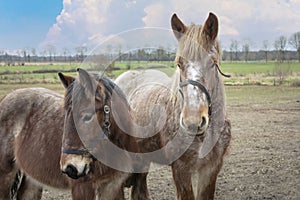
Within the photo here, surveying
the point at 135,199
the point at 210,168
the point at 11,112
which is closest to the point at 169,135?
the point at 210,168

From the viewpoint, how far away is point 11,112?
413 centimetres

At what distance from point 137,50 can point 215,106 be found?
3.53 feet

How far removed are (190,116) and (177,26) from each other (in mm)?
1039

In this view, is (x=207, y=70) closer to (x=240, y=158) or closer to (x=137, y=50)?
(x=137, y=50)

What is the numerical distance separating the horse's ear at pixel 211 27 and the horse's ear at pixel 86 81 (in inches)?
45.3

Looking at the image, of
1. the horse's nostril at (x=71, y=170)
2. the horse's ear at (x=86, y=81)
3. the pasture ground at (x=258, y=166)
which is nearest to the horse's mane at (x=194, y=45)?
the horse's ear at (x=86, y=81)

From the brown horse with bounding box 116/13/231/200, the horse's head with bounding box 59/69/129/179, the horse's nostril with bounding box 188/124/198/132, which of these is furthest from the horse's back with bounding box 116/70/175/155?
the horse's nostril with bounding box 188/124/198/132

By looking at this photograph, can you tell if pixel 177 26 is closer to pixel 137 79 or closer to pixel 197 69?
pixel 197 69

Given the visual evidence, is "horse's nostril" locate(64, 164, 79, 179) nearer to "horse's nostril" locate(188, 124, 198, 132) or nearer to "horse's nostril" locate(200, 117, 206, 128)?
"horse's nostril" locate(188, 124, 198, 132)

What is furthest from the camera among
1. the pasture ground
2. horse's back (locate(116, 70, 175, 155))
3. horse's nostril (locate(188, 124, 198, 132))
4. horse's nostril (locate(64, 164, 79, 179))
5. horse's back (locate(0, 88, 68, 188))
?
the pasture ground

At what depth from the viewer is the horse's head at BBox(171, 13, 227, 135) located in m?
2.96

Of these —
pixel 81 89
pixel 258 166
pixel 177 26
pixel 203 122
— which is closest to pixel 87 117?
pixel 81 89

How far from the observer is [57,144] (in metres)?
3.79

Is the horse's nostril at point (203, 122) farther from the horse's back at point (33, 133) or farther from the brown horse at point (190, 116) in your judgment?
the horse's back at point (33, 133)
